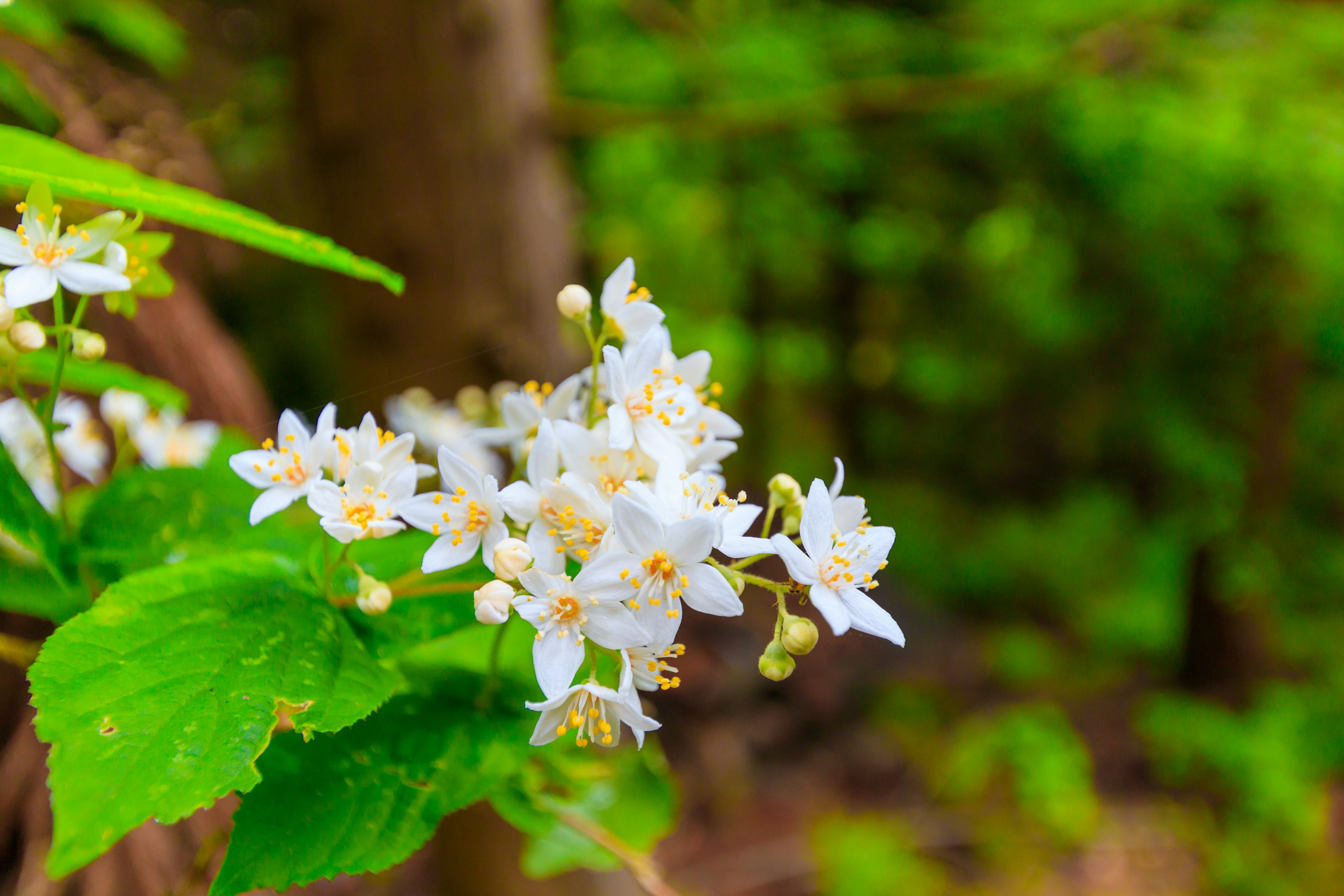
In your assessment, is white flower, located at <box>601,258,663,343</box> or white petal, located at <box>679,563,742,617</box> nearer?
white petal, located at <box>679,563,742,617</box>

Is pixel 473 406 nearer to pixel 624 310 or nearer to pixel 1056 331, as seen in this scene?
pixel 624 310

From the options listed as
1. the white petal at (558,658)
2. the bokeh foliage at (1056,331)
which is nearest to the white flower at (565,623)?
the white petal at (558,658)

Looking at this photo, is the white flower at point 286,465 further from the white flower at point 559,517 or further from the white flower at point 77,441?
the white flower at point 77,441

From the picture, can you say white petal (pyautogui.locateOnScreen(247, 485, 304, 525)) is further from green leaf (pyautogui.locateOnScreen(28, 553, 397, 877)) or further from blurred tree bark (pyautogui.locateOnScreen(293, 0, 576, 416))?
blurred tree bark (pyautogui.locateOnScreen(293, 0, 576, 416))

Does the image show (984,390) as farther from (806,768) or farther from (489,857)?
(489,857)

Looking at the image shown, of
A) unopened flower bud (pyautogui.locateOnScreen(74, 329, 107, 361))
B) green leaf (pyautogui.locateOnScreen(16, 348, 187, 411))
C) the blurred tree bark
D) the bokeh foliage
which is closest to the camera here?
unopened flower bud (pyautogui.locateOnScreen(74, 329, 107, 361))

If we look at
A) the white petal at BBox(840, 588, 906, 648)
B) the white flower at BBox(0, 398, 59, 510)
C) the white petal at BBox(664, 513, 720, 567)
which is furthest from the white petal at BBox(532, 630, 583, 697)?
the white flower at BBox(0, 398, 59, 510)

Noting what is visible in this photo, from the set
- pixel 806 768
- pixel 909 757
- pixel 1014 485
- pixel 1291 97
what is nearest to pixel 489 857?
pixel 806 768
